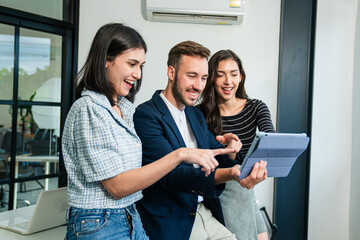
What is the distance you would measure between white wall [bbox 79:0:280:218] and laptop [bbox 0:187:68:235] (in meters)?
1.62

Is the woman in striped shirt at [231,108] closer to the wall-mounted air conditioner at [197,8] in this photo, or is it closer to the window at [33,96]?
the wall-mounted air conditioner at [197,8]

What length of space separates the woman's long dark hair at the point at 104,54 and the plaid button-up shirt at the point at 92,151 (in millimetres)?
58

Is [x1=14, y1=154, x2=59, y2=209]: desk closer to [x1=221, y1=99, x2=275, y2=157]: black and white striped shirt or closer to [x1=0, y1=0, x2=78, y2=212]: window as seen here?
[x1=0, y1=0, x2=78, y2=212]: window

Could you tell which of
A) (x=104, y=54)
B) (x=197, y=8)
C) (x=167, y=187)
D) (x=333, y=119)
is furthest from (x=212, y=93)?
(x=333, y=119)

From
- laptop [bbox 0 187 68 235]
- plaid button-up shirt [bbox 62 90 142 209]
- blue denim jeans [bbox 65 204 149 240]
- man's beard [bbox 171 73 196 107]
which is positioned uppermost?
man's beard [bbox 171 73 196 107]

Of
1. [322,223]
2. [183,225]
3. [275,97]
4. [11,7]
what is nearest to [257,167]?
[183,225]

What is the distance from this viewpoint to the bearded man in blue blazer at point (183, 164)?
146cm

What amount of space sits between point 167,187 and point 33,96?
1853mm

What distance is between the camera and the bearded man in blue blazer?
146 cm

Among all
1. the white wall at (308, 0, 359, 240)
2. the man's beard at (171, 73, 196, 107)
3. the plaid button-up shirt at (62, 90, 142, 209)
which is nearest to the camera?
the plaid button-up shirt at (62, 90, 142, 209)

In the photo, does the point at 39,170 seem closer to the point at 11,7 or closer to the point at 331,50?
the point at 11,7

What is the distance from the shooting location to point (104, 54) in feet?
4.09

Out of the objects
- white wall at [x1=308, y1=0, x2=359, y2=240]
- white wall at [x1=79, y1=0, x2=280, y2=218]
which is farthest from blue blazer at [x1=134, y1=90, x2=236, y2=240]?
white wall at [x1=308, y1=0, x2=359, y2=240]

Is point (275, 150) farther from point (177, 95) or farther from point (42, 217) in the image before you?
point (42, 217)
